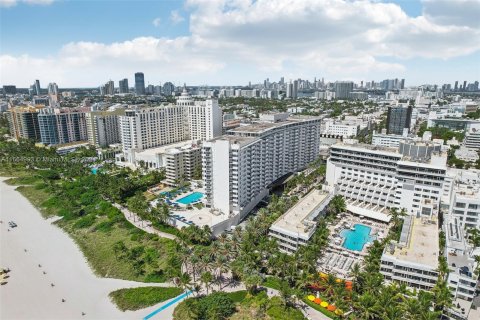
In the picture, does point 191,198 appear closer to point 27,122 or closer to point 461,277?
point 461,277

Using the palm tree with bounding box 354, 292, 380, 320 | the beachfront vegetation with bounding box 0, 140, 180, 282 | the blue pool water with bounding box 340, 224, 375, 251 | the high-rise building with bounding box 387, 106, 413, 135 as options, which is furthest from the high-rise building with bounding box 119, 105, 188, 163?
the high-rise building with bounding box 387, 106, 413, 135

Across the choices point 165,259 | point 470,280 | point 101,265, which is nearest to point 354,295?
point 470,280

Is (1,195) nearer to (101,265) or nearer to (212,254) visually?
(101,265)

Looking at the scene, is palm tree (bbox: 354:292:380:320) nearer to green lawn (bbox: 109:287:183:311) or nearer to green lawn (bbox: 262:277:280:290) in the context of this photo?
green lawn (bbox: 262:277:280:290)

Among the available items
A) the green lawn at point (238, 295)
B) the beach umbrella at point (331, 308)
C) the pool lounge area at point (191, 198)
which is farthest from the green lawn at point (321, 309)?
the pool lounge area at point (191, 198)

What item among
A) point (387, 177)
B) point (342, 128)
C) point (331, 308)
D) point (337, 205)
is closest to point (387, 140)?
point (342, 128)
